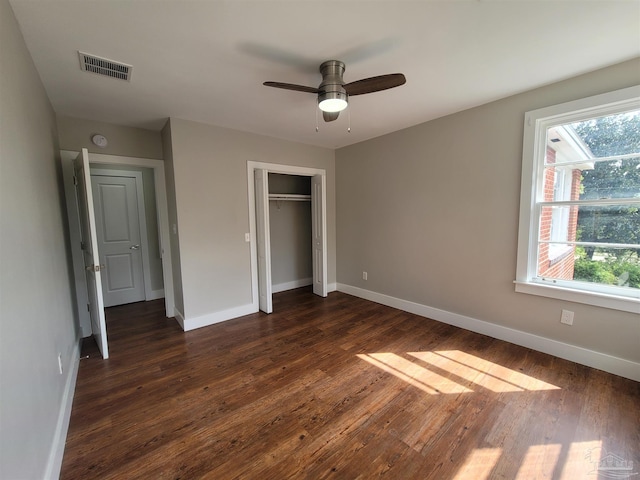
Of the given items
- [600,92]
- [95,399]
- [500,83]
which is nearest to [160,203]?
[95,399]

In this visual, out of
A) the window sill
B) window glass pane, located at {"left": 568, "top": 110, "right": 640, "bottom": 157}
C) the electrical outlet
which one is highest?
window glass pane, located at {"left": 568, "top": 110, "right": 640, "bottom": 157}

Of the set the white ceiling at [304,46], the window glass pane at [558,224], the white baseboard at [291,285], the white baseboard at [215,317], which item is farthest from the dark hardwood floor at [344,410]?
the white ceiling at [304,46]

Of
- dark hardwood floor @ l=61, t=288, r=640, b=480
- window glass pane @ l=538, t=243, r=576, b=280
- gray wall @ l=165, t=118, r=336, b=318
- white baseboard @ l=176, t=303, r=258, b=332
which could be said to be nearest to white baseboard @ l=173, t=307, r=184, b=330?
white baseboard @ l=176, t=303, r=258, b=332

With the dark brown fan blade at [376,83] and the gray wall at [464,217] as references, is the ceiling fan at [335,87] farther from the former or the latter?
the gray wall at [464,217]

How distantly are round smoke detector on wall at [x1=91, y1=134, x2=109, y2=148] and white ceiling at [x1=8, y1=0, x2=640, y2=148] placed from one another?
0.38 m

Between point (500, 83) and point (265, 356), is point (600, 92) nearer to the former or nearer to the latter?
point (500, 83)

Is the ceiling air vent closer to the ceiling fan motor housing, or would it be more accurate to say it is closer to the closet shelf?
the ceiling fan motor housing

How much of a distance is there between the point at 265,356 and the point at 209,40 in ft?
8.59

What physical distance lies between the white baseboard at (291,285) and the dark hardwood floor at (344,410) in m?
1.79

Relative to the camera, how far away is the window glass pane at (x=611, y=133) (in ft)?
7.09

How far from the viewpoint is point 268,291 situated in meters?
3.74

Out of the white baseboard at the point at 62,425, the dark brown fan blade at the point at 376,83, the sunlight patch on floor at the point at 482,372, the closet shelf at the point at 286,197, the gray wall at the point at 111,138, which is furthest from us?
the closet shelf at the point at 286,197

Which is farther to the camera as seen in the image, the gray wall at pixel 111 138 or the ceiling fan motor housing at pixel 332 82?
the gray wall at pixel 111 138

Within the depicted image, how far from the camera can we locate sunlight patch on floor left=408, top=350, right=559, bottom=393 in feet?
7.09
